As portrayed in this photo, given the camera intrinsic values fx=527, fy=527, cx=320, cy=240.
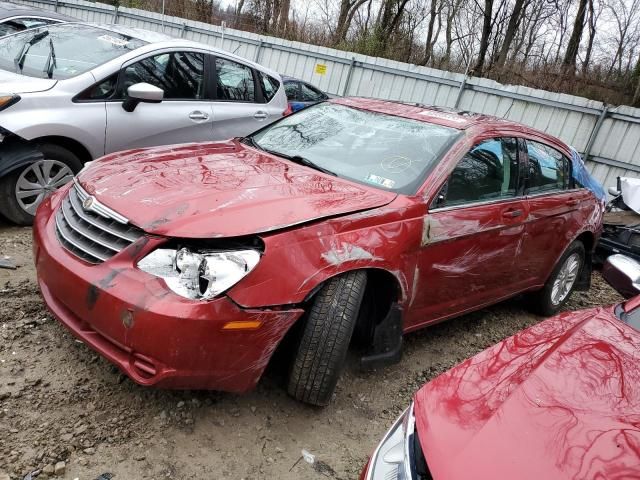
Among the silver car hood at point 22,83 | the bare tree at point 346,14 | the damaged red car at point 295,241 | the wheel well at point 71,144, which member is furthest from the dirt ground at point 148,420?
the bare tree at point 346,14

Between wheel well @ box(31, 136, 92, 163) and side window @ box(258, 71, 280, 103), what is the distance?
6.91 ft

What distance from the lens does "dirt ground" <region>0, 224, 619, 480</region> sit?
88.1 inches

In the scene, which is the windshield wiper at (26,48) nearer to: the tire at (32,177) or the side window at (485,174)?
the tire at (32,177)

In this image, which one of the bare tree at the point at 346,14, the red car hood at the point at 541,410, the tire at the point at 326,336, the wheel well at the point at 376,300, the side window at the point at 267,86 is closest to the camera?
the red car hood at the point at 541,410

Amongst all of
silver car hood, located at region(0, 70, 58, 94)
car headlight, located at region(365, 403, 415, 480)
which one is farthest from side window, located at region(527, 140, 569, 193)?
silver car hood, located at region(0, 70, 58, 94)

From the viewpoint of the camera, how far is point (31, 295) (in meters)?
3.25

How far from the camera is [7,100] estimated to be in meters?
3.83

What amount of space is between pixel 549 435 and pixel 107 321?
68.5 inches

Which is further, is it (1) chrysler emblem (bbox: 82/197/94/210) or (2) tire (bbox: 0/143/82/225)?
(2) tire (bbox: 0/143/82/225)

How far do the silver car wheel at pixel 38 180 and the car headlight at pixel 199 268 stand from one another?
2.31 meters

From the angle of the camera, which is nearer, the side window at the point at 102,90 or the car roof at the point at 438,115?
the car roof at the point at 438,115

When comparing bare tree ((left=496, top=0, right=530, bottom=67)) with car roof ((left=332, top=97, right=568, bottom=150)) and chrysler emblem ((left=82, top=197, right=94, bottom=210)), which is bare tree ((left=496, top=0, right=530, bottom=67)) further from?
chrysler emblem ((left=82, top=197, right=94, bottom=210))

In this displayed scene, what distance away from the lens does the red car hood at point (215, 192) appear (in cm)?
233

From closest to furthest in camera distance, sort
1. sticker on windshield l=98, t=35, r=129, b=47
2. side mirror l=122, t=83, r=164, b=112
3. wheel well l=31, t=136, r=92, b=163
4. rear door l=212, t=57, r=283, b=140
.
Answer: wheel well l=31, t=136, r=92, b=163 → side mirror l=122, t=83, r=164, b=112 → sticker on windshield l=98, t=35, r=129, b=47 → rear door l=212, t=57, r=283, b=140
